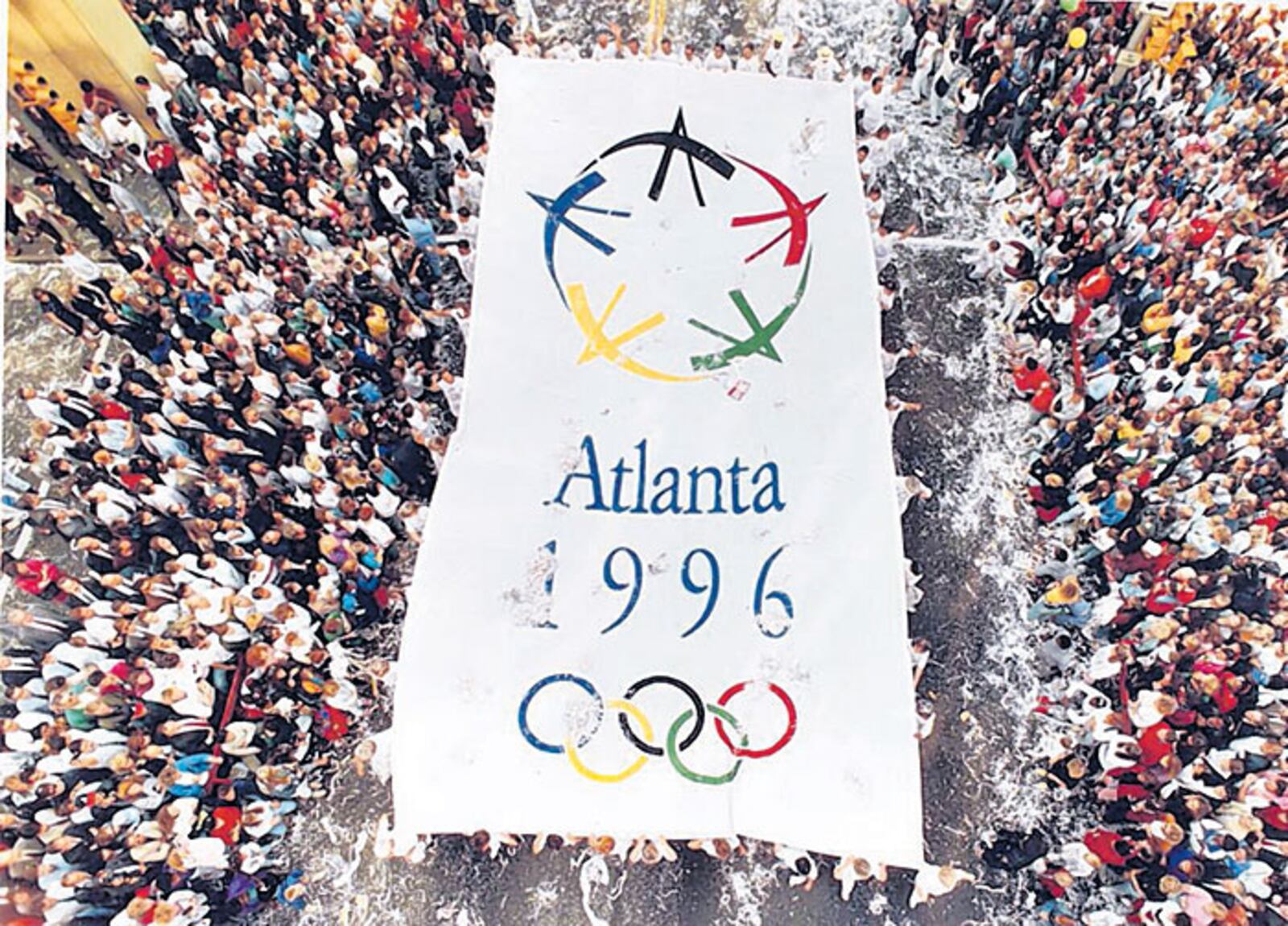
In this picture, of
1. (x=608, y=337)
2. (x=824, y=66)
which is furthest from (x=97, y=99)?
(x=824, y=66)

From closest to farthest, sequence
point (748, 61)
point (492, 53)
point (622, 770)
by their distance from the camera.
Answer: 1. point (622, 770)
2. point (492, 53)
3. point (748, 61)

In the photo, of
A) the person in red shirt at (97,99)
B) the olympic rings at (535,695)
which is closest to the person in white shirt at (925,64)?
the olympic rings at (535,695)

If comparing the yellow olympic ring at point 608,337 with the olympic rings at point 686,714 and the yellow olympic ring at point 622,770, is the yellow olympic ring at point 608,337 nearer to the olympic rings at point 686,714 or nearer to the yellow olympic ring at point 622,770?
the olympic rings at point 686,714

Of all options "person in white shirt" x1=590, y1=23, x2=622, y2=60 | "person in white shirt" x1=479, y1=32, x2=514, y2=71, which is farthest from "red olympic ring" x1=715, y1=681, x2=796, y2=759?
"person in white shirt" x1=479, y1=32, x2=514, y2=71

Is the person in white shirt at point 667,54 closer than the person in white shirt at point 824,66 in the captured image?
Yes

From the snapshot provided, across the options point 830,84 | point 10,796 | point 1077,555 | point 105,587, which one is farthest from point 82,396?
point 1077,555

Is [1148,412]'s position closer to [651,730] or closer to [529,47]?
[651,730]
